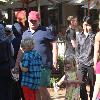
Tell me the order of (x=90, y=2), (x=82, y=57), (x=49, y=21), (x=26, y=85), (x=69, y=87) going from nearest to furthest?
(x=69, y=87), (x=26, y=85), (x=82, y=57), (x=90, y=2), (x=49, y=21)

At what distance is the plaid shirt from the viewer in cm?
802

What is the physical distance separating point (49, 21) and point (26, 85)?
58.4 feet

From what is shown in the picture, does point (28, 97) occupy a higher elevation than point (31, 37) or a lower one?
lower

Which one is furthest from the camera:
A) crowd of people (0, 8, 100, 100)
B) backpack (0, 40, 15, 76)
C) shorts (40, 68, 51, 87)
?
shorts (40, 68, 51, 87)

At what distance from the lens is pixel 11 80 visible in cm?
788

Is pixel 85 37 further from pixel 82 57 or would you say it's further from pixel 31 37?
pixel 31 37

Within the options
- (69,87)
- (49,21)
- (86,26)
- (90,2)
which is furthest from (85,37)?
(49,21)

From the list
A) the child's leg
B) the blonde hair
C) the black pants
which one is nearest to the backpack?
the blonde hair

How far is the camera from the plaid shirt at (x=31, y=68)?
26.3ft

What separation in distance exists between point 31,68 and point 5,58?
598 mm

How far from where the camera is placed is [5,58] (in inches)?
300

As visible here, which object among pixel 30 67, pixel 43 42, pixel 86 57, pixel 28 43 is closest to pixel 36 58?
pixel 30 67

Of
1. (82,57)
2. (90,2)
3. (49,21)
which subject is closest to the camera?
(82,57)

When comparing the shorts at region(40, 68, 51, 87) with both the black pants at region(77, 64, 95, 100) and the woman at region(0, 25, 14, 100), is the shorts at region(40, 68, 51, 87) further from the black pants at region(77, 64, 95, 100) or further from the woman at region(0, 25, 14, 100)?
the black pants at region(77, 64, 95, 100)
